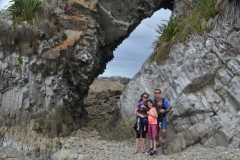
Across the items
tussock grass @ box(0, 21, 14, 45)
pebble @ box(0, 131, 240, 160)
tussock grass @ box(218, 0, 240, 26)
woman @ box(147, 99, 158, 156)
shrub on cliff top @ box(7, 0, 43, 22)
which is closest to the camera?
pebble @ box(0, 131, 240, 160)

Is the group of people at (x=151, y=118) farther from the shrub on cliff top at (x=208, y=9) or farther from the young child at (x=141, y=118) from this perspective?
the shrub on cliff top at (x=208, y=9)

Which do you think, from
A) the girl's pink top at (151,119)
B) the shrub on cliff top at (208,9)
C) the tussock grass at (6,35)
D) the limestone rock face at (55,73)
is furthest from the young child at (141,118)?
the tussock grass at (6,35)

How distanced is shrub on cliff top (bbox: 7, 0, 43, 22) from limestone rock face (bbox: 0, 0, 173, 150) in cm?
54

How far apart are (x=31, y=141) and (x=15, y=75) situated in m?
2.99

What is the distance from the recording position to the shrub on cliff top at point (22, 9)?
1450cm

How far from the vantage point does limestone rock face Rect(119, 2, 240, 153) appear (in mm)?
10826

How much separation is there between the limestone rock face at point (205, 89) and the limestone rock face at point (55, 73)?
4993mm

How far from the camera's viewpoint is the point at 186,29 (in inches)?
527

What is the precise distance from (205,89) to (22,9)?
941 cm

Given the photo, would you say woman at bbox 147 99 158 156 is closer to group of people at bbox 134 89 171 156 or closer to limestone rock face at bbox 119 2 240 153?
group of people at bbox 134 89 171 156

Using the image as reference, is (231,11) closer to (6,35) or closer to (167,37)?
(167,37)

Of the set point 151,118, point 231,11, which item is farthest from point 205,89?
point 231,11

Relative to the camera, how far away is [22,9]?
14.6m

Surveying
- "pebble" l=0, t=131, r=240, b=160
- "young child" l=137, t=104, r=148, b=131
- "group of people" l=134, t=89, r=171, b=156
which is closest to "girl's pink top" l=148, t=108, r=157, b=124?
"group of people" l=134, t=89, r=171, b=156
